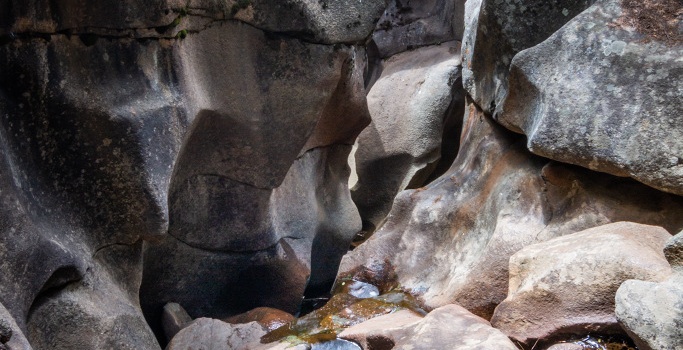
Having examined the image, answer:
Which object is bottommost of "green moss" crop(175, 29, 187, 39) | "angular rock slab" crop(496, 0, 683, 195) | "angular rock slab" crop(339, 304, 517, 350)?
"angular rock slab" crop(339, 304, 517, 350)

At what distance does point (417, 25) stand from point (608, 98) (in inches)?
180

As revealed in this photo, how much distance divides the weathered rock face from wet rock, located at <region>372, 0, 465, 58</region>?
16.6 ft

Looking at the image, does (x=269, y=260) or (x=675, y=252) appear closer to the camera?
(x=675, y=252)

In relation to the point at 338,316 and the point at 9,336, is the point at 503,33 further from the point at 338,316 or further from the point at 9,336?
the point at 9,336

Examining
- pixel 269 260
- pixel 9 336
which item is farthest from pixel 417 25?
pixel 9 336

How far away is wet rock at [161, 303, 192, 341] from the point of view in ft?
14.0

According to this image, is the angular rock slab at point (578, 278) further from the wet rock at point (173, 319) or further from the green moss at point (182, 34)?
the wet rock at point (173, 319)

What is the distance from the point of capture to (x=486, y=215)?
395 cm

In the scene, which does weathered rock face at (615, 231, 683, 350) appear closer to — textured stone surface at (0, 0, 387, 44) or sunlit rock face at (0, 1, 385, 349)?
sunlit rock face at (0, 1, 385, 349)

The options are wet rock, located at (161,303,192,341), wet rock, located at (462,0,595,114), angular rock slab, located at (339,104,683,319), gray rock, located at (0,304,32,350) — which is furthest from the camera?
wet rock, located at (161,303,192,341)

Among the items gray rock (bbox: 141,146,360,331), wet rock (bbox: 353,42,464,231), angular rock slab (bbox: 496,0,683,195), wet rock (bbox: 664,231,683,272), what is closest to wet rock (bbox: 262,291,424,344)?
gray rock (bbox: 141,146,360,331)

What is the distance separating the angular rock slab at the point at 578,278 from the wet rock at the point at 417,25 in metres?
4.50

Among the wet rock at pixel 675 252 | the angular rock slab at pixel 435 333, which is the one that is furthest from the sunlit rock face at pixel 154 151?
the wet rock at pixel 675 252

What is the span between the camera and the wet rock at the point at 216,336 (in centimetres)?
374
